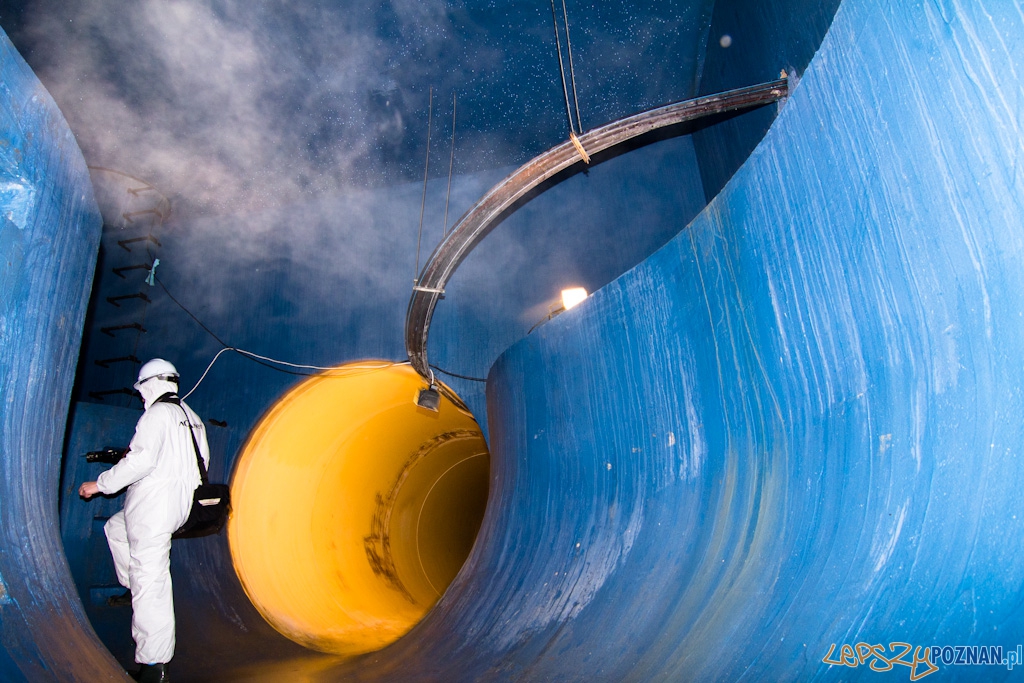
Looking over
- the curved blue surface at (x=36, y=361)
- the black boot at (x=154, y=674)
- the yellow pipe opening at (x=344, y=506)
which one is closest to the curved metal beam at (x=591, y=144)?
the yellow pipe opening at (x=344, y=506)

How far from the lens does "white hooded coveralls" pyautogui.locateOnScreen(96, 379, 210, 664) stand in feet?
8.25

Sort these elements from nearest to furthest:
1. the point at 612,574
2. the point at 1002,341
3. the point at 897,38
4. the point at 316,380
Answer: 1. the point at 1002,341
2. the point at 897,38
3. the point at 612,574
4. the point at 316,380

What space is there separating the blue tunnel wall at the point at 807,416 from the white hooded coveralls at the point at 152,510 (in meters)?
0.52

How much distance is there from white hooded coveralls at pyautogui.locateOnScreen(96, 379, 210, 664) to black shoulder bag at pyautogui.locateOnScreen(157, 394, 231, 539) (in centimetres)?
3

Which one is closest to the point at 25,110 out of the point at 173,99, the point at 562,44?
the point at 173,99

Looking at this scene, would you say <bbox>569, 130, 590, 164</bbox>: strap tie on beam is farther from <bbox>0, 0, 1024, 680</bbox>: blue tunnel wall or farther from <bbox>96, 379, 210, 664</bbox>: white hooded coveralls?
<bbox>96, 379, 210, 664</bbox>: white hooded coveralls

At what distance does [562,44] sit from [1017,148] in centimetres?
390

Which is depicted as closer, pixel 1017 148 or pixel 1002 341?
pixel 1017 148

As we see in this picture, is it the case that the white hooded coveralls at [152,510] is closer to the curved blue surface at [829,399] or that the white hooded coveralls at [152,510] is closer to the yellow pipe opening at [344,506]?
the curved blue surface at [829,399]

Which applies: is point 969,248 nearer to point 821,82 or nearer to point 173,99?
point 821,82

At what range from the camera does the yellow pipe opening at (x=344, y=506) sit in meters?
4.73

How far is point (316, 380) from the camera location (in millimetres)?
5215

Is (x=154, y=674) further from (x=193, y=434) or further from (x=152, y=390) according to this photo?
(x=152, y=390)

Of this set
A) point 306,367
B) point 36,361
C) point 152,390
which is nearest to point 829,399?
point 36,361
